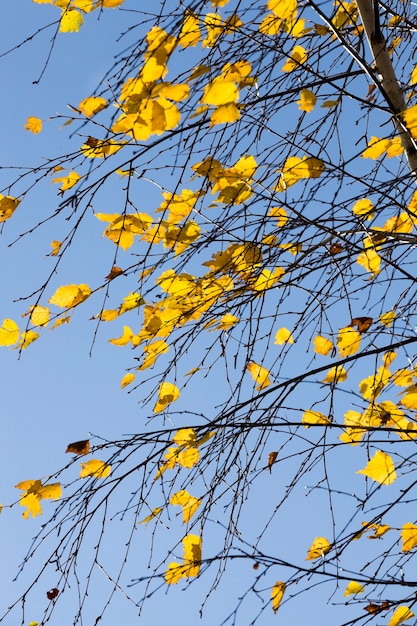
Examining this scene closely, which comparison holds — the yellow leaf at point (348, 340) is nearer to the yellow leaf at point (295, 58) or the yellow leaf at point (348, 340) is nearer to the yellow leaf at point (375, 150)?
the yellow leaf at point (375, 150)

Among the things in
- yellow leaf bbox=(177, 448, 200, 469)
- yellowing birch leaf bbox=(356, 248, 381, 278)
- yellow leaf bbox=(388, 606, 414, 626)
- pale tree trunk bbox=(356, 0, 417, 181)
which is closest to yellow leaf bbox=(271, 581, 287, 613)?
yellow leaf bbox=(388, 606, 414, 626)

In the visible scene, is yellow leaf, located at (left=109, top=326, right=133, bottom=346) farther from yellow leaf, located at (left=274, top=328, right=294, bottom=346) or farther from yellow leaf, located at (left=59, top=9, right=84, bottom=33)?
yellow leaf, located at (left=59, top=9, right=84, bottom=33)

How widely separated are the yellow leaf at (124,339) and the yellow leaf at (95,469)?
0.35 meters

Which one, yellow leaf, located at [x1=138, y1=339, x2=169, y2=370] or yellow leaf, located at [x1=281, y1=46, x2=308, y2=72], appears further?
yellow leaf, located at [x1=281, y1=46, x2=308, y2=72]

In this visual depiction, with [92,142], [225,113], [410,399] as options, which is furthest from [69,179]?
[410,399]

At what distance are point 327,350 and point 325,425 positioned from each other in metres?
0.34

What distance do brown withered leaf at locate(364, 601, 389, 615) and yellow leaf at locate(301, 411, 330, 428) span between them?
0.51 metres

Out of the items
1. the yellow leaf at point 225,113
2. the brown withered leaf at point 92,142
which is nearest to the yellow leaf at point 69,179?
the brown withered leaf at point 92,142

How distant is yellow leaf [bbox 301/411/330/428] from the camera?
6.93 feet

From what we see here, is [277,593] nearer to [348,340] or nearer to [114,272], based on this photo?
[348,340]

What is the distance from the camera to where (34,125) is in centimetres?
224

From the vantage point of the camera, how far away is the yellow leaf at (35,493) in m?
2.08

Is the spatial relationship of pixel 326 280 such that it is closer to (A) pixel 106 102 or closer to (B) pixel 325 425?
(B) pixel 325 425

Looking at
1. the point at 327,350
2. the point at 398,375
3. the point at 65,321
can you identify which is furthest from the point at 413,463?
the point at 65,321
